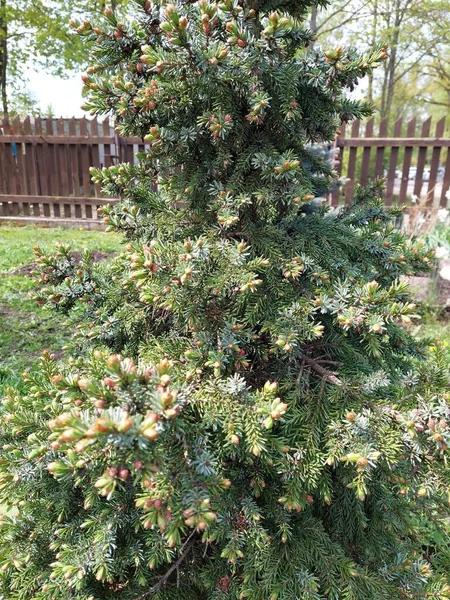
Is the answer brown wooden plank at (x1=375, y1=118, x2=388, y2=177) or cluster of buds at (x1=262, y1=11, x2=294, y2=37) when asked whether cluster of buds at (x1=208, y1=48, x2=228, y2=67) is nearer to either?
cluster of buds at (x1=262, y1=11, x2=294, y2=37)

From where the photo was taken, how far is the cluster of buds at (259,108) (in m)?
1.30

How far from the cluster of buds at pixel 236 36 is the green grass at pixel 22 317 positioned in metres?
1.74

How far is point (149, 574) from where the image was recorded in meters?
1.49

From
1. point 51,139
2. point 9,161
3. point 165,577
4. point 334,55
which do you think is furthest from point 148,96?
point 9,161

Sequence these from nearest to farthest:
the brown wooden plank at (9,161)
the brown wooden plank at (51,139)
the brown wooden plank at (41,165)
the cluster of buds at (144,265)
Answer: the cluster of buds at (144,265) → the brown wooden plank at (51,139) → the brown wooden plank at (41,165) → the brown wooden plank at (9,161)

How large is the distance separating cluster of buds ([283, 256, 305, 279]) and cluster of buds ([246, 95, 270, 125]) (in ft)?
1.47

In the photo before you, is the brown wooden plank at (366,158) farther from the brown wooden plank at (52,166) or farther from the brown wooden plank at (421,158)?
the brown wooden plank at (52,166)

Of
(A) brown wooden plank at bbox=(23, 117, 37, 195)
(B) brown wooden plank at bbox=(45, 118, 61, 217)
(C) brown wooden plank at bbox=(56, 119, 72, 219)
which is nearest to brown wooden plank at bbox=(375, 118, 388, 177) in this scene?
(C) brown wooden plank at bbox=(56, 119, 72, 219)

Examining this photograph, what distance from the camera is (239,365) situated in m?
1.43

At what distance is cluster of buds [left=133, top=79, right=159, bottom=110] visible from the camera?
53.8 inches

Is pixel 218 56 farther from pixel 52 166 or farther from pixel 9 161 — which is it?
pixel 9 161

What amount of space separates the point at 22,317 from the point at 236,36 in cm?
458

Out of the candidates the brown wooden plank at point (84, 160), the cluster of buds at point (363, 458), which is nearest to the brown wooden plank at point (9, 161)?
the brown wooden plank at point (84, 160)

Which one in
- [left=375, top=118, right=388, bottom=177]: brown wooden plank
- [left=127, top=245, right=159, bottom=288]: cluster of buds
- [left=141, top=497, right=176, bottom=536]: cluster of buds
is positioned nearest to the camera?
[left=141, top=497, right=176, bottom=536]: cluster of buds
